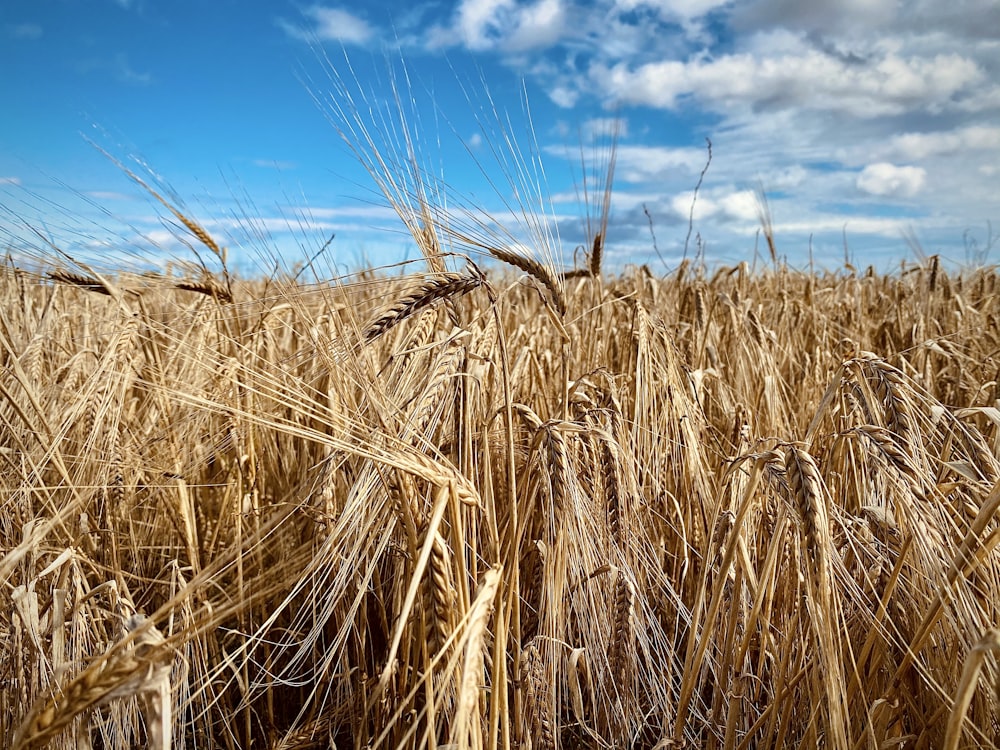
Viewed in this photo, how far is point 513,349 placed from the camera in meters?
2.23

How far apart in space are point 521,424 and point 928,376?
191cm

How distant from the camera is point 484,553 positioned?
1.34 metres

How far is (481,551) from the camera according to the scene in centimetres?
138

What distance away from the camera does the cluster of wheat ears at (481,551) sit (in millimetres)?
884

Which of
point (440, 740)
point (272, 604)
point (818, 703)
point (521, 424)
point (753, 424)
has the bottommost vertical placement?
point (440, 740)

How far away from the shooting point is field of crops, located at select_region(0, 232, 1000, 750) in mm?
884

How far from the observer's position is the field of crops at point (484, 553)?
0.88 m

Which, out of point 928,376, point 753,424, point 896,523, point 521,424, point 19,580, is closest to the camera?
point 896,523

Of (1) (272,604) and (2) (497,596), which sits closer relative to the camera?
(2) (497,596)

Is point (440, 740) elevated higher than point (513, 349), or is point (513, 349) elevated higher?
point (513, 349)

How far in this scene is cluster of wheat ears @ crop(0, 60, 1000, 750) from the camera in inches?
34.8

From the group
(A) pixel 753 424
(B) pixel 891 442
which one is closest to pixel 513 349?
(A) pixel 753 424

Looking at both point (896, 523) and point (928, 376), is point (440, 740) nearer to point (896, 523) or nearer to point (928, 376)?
point (896, 523)

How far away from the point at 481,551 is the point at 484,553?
4 centimetres
